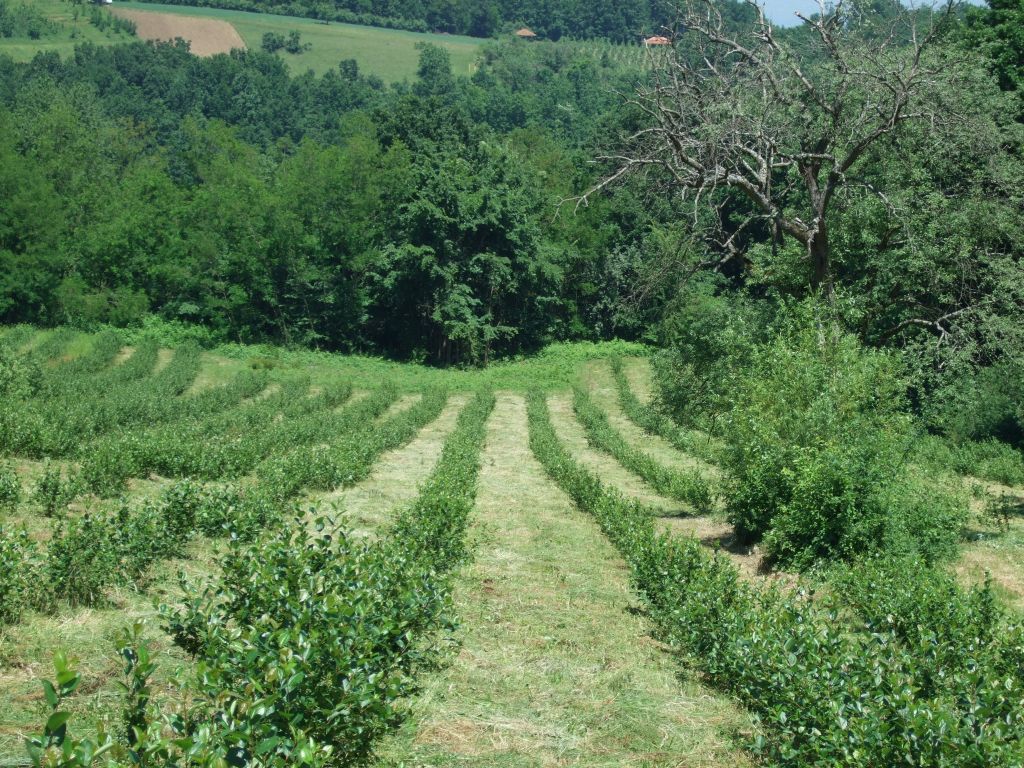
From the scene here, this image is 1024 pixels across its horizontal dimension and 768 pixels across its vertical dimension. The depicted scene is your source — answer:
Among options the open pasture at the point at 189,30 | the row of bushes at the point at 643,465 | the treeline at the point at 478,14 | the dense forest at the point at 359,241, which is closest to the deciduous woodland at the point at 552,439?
the row of bushes at the point at 643,465

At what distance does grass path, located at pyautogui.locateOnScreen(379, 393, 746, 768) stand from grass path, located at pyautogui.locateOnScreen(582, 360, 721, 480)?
27.8 feet

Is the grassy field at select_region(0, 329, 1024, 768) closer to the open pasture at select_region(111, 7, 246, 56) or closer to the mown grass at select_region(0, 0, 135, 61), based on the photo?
the mown grass at select_region(0, 0, 135, 61)

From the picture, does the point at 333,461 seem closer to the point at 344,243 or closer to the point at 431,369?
the point at 431,369

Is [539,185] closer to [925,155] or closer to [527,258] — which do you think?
[527,258]

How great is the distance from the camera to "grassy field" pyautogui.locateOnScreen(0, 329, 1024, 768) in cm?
705

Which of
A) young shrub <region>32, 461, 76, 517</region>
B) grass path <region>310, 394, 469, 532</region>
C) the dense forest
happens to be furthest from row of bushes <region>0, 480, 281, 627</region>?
the dense forest

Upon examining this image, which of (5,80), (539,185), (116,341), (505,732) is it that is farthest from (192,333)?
(5,80)

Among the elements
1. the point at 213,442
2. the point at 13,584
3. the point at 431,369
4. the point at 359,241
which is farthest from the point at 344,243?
the point at 13,584

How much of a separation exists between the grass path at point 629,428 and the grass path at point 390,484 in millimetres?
5710

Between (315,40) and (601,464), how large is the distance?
116m

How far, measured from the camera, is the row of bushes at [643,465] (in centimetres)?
1867

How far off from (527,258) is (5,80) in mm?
58868

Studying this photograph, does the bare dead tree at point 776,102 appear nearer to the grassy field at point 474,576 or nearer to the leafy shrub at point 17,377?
the grassy field at point 474,576

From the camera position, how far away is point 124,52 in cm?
9625
